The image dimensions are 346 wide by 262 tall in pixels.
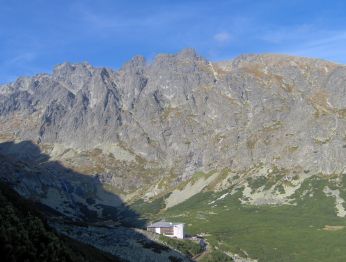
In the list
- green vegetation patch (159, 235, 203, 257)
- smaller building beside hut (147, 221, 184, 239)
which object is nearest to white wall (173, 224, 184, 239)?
smaller building beside hut (147, 221, 184, 239)

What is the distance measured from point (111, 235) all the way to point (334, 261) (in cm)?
7684

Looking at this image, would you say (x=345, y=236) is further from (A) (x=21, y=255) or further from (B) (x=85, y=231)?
(A) (x=21, y=255)

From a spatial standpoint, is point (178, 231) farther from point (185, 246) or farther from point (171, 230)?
point (185, 246)

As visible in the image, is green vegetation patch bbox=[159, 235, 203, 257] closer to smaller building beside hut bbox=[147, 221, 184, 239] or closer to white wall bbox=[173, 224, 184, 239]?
white wall bbox=[173, 224, 184, 239]

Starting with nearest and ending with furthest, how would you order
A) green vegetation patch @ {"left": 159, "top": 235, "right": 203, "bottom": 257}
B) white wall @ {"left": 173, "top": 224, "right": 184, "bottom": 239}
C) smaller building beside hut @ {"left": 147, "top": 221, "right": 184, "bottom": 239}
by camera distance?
1. green vegetation patch @ {"left": 159, "top": 235, "right": 203, "bottom": 257}
2. white wall @ {"left": 173, "top": 224, "right": 184, "bottom": 239}
3. smaller building beside hut @ {"left": 147, "top": 221, "right": 184, "bottom": 239}

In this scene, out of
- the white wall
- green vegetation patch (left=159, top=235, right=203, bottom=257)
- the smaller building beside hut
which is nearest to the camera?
green vegetation patch (left=159, top=235, right=203, bottom=257)

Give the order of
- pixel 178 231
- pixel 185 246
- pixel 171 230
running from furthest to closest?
pixel 171 230, pixel 178 231, pixel 185 246

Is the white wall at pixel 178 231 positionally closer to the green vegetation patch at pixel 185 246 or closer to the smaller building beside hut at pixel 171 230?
the smaller building beside hut at pixel 171 230

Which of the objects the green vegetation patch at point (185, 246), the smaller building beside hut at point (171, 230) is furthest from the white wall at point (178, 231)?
the green vegetation patch at point (185, 246)

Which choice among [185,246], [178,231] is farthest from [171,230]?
[185,246]

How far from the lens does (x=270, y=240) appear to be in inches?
7820

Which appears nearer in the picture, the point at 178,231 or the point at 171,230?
the point at 178,231

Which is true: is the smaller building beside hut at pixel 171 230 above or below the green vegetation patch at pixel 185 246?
above

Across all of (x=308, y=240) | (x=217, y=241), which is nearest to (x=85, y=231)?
(x=217, y=241)
